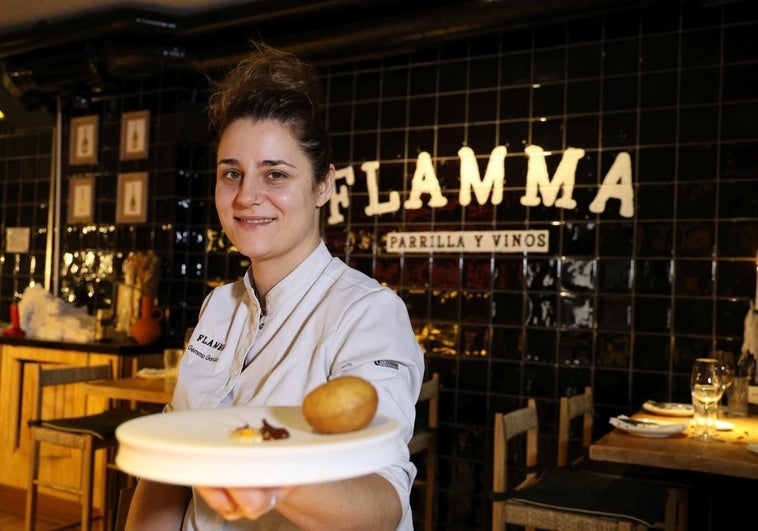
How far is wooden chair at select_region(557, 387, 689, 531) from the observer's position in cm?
304

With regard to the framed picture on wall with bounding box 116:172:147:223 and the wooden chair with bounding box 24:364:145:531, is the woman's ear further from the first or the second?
the framed picture on wall with bounding box 116:172:147:223

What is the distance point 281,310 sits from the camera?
1.20 m

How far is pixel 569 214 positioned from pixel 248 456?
3188 millimetres

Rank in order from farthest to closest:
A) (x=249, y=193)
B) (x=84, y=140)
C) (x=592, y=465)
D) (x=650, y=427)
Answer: (x=84, y=140)
(x=592, y=465)
(x=650, y=427)
(x=249, y=193)

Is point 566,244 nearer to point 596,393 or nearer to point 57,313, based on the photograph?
point 596,393

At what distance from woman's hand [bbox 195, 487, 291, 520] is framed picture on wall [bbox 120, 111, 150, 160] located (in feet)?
14.5

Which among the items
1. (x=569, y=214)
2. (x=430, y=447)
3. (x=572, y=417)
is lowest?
(x=430, y=447)

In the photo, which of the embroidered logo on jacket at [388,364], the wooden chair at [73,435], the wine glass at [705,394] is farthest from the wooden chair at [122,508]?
the wooden chair at [73,435]

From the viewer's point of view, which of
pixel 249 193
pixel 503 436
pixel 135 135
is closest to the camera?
pixel 249 193

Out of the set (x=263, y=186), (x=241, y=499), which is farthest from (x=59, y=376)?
(x=241, y=499)

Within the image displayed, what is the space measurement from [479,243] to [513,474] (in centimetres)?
118

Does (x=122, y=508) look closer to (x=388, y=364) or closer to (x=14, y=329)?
(x=388, y=364)

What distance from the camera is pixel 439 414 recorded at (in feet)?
13.1

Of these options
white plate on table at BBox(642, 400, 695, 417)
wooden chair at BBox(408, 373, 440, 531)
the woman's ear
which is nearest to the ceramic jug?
wooden chair at BBox(408, 373, 440, 531)
